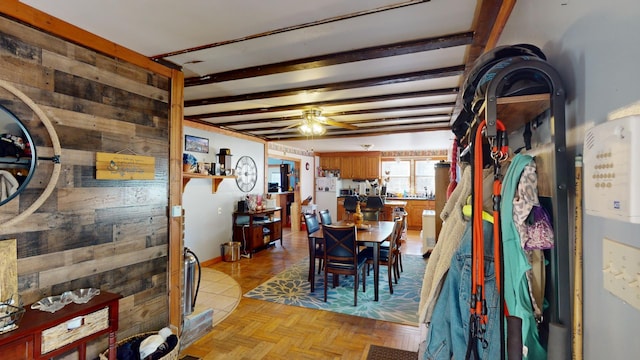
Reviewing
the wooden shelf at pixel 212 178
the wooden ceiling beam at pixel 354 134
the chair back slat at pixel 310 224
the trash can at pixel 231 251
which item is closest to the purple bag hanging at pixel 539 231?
the chair back slat at pixel 310 224

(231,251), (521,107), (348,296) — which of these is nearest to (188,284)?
(348,296)

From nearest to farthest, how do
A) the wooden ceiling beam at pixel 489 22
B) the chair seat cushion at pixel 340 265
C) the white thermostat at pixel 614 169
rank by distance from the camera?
the white thermostat at pixel 614 169 → the wooden ceiling beam at pixel 489 22 → the chair seat cushion at pixel 340 265

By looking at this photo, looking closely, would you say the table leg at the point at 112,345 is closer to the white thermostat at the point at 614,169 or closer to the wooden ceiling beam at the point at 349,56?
the wooden ceiling beam at the point at 349,56

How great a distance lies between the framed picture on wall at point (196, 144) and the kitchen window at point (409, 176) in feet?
18.8

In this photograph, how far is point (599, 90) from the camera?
2.20ft

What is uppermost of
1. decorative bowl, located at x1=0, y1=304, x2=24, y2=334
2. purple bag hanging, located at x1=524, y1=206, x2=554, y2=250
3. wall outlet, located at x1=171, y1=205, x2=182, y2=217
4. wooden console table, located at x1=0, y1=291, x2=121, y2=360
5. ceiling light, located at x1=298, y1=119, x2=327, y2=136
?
ceiling light, located at x1=298, y1=119, x2=327, y2=136

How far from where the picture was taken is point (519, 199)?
2.78 feet

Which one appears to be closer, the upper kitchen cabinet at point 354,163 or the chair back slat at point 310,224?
the chair back slat at point 310,224

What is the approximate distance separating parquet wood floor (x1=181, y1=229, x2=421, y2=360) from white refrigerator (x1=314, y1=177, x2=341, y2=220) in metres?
5.46

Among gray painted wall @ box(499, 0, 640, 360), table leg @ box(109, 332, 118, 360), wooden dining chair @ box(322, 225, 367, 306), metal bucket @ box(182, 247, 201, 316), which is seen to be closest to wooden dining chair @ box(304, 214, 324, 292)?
wooden dining chair @ box(322, 225, 367, 306)

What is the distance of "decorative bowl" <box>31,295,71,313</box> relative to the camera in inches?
60.9

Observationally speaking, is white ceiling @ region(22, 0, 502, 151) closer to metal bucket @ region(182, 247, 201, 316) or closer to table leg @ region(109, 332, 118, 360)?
metal bucket @ region(182, 247, 201, 316)

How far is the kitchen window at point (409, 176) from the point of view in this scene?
8859 millimetres

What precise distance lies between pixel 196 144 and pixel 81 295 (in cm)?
317
